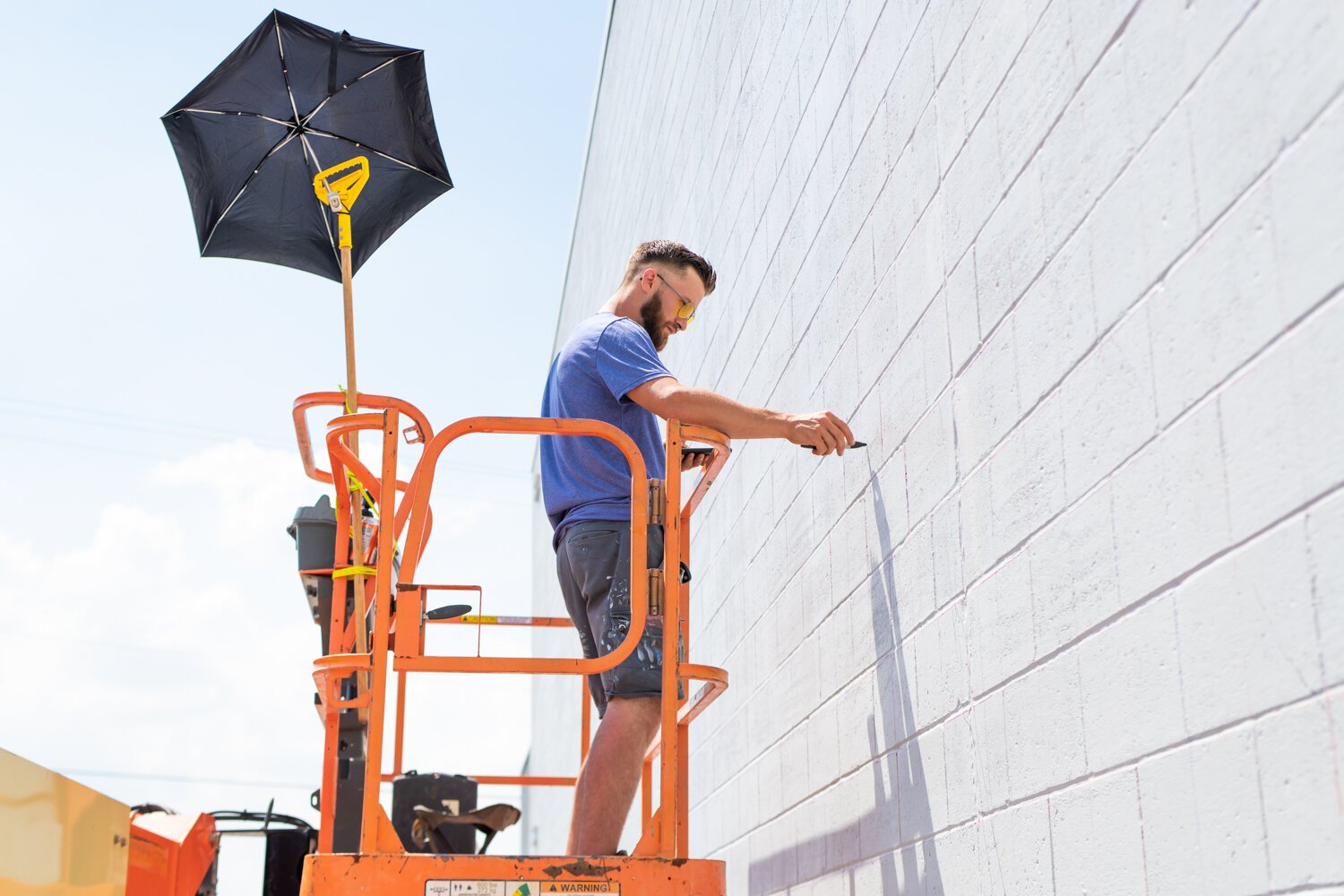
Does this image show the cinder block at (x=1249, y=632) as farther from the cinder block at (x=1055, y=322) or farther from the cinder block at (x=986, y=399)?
the cinder block at (x=986, y=399)

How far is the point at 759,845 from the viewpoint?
4.45m

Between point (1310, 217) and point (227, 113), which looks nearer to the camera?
point (1310, 217)

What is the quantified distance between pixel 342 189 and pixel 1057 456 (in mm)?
3274

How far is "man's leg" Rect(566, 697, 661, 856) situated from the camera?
10.6 feet

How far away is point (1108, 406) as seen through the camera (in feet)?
6.70

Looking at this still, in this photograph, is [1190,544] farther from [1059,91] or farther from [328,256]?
[328,256]

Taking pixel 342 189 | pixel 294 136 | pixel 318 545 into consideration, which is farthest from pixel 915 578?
pixel 294 136

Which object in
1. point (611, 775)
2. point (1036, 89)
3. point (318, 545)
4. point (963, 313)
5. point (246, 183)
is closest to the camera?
point (1036, 89)

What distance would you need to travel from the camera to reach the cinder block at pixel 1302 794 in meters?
1.47

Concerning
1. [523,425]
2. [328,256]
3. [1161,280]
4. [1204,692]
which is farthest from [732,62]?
[1204,692]

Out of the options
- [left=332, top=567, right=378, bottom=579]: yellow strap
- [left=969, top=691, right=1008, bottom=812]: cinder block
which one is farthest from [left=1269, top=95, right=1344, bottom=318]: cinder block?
[left=332, top=567, right=378, bottom=579]: yellow strap

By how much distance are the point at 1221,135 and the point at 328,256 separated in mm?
4062

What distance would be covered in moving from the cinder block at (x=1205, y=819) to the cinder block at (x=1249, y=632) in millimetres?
49

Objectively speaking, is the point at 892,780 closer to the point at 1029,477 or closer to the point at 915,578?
the point at 915,578
